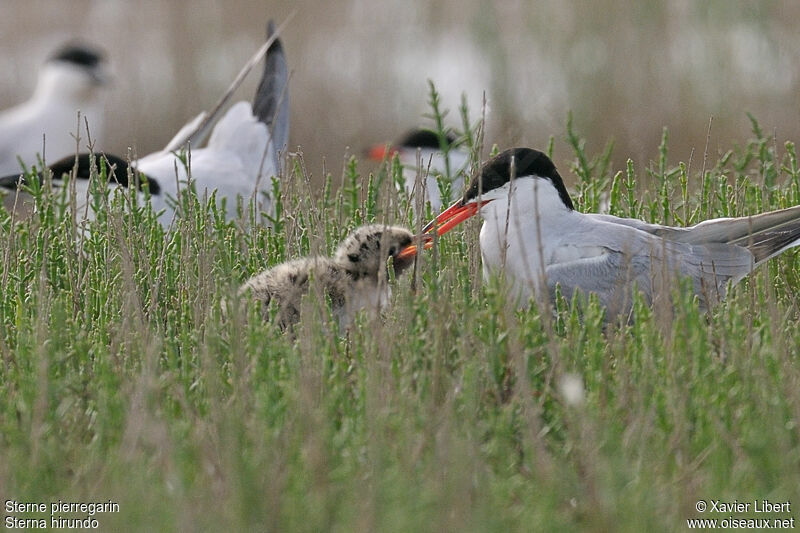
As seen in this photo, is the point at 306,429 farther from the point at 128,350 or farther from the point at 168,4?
the point at 168,4

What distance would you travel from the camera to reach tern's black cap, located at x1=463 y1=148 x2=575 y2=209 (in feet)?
13.4

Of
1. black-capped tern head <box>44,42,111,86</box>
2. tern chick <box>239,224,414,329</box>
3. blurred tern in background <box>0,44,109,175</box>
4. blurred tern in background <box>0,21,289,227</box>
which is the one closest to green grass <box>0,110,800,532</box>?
tern chick <box>239,224,414,329</box>

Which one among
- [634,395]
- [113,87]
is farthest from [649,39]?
[634,395]

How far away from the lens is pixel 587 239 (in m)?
4.01

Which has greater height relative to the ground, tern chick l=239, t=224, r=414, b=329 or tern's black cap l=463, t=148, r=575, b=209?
tern's black cap l=463, t=148, r=575, b=209

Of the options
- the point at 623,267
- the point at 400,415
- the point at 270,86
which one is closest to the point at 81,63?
the point at 270,86

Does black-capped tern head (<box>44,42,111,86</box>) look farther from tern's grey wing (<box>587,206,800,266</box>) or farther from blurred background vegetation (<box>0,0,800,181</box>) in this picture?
tern's grey wing (<box>587,206,800,266</box>)

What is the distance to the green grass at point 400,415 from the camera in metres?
2.35

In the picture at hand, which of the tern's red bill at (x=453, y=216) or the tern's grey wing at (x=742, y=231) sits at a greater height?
the tern's red bill at (x=453, y=216)

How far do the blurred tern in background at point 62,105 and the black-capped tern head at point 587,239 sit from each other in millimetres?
5968

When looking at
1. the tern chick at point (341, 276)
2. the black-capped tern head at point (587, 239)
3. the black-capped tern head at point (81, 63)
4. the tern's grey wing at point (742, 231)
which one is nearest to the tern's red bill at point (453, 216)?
the black-capped tern head at point (587, 239)

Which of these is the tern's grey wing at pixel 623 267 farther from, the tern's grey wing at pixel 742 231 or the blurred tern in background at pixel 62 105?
the blurred tern in background at pixel 62 105

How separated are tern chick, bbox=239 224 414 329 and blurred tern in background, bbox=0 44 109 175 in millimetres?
5697

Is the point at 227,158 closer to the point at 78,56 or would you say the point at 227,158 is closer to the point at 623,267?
the point at 623,267
